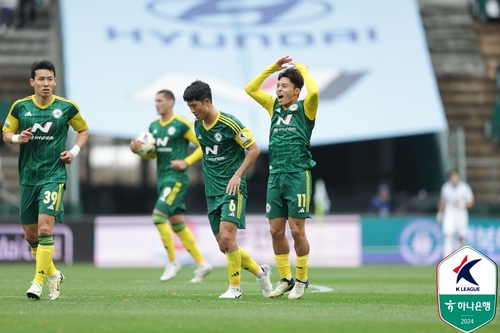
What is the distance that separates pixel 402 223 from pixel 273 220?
12.5 m

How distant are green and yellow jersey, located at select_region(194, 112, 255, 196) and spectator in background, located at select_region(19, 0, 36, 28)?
1695 cm

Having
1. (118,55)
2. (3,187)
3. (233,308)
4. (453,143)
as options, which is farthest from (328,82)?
(233,308)

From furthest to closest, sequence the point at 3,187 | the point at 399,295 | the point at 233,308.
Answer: the point at 3,187
the point at 399,295
the point at 233,308

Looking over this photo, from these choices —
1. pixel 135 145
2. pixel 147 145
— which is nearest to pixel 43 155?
pixel 135 145

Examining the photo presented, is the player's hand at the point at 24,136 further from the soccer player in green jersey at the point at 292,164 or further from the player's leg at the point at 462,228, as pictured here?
the player's leg at the point at 462,228

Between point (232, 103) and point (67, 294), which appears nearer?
point (67, 294)

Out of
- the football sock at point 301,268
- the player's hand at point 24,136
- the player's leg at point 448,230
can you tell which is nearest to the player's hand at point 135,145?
the player's hand at point 24,136

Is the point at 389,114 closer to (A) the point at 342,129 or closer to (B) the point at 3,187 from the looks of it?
(A) the point at 342,129

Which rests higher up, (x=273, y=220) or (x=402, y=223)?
(x=273, y=220)

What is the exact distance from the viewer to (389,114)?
76.7 feet

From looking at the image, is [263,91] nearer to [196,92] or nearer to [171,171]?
[196,92]

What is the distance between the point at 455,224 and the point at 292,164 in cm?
1166

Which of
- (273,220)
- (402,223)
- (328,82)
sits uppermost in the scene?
(328,82)

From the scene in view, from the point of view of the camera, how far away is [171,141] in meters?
13.1
